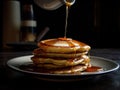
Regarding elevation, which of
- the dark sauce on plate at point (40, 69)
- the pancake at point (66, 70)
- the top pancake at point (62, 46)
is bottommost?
the dark sauce on plate at point (40, 69)

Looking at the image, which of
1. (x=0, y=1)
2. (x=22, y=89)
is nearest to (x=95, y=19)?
(x=0, y=1)

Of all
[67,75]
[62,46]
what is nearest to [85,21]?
[62,46]

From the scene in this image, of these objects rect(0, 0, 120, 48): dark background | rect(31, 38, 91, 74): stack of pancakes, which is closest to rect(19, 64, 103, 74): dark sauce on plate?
rect(31, 38, 91, 74): stack of pancakes

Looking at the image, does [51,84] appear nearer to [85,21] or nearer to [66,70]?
[66,70]

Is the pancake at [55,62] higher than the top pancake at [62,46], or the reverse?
the top pancake at [62,46]

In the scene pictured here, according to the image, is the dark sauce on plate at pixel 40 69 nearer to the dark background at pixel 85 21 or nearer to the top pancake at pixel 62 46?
the top pancake at pixel 62 46

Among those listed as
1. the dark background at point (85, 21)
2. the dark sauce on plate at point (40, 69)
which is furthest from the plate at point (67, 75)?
the dark background at point (85, 21)

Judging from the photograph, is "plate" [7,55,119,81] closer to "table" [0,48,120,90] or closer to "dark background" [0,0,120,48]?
"table" [0,48,120,90]
